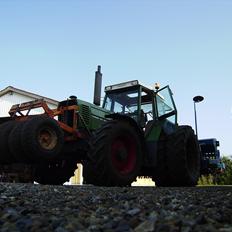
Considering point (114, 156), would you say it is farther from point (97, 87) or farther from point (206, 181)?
point (206, 181)

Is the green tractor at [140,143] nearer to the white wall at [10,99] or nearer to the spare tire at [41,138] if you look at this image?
the spare tire at [41,138]

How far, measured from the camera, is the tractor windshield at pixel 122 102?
7805mm

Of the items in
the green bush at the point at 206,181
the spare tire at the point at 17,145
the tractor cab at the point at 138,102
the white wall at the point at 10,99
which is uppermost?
the white wall at the point at 10,99

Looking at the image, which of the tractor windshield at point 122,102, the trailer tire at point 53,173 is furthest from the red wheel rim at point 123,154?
the trailer tire at point 53,173

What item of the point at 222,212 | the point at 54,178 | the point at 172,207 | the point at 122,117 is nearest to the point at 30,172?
the point at 54,178

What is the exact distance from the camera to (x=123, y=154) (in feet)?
20.5

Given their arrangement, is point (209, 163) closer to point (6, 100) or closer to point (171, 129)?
point (171, 129)

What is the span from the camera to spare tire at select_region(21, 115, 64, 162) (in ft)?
19.5

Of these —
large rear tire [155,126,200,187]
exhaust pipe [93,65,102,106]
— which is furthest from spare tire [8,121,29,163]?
large rear tire [155,126,200,187]

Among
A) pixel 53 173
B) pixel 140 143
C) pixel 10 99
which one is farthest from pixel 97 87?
pixel 10 99

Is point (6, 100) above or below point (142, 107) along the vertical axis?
above

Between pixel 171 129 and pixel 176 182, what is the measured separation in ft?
4.25

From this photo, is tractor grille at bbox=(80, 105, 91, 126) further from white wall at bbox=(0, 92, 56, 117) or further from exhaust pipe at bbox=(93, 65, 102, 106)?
white wall at bbox=(0, 92, 56, 117)

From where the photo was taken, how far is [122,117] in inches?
255
